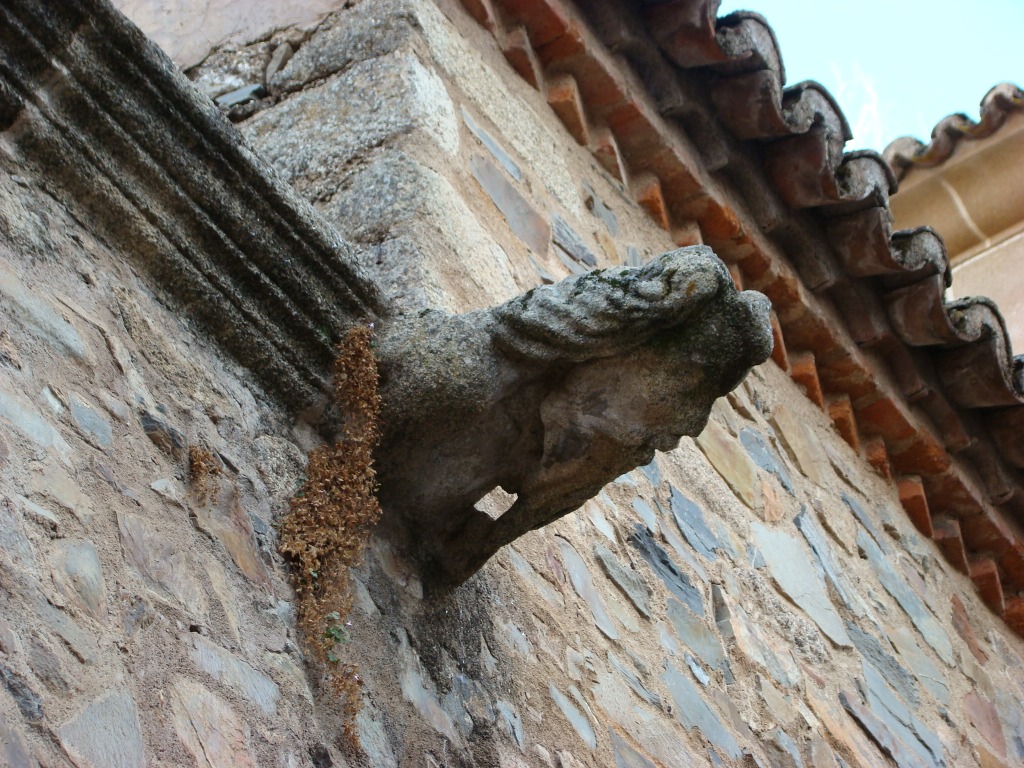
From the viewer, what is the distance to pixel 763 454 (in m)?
3.92

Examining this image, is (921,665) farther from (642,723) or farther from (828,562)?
(642,723)

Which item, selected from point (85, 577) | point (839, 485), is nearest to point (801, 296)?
point (839, 485)

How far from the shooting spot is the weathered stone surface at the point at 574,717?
2.46m

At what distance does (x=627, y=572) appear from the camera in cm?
293

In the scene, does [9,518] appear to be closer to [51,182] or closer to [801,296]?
[51,182]

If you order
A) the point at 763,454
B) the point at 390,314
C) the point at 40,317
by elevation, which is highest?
the point at 40,317

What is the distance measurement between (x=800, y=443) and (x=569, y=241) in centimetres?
113

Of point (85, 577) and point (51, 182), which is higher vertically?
point (51, 182)

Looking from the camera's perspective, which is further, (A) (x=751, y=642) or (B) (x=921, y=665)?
(B) (x=921, y=665)

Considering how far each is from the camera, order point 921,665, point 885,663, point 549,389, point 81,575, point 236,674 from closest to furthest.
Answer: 1. point 81,575
2. point 236,674
3. point 549,389
4. point 885,663
5. point 921,665

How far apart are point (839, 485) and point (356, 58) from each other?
200 cm

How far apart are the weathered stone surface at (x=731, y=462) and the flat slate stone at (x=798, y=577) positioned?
0.29ft

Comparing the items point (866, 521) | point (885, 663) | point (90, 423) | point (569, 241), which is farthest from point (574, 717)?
point (866, 521)

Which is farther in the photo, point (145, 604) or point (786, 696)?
point (786, 696)
